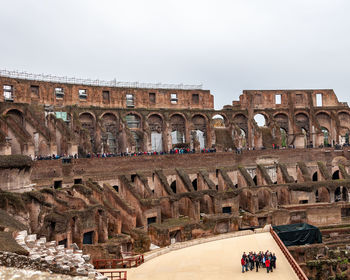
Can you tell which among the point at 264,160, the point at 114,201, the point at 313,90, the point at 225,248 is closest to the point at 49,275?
the point at 225,248

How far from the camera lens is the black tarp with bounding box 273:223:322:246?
26078mm

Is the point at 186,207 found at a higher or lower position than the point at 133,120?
lower

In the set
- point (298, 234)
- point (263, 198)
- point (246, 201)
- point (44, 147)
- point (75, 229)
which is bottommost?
point (298, 234)

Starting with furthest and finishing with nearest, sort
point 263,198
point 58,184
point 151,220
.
Answer: 1. point 263,198
2. point 58,184
3. point 151,220

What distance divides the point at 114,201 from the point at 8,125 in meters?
12.3

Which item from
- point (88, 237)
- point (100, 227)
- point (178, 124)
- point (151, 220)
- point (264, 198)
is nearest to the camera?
point (88, 237)

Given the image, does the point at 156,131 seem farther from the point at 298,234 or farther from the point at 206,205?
the point at 298,234

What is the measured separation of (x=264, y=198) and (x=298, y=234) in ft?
30.7

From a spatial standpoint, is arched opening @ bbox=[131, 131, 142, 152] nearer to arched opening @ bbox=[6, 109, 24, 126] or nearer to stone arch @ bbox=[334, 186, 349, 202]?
arched opening @ bbox=[6, 109, 24, 126]

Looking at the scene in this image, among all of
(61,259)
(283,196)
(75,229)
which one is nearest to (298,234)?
(283,196)

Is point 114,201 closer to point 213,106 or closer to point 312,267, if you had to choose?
point 312,267

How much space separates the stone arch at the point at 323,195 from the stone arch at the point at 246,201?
27.8ft

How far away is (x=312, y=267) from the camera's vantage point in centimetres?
2422

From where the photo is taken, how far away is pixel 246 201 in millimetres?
34562
